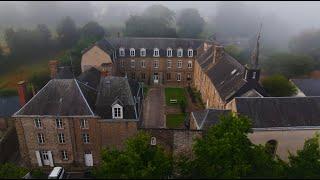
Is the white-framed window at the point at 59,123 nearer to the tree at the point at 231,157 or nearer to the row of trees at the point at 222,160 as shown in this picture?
the row of trees at the point at 222,160

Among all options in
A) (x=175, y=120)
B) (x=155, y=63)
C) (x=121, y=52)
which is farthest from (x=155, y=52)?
(x=175, y=120)

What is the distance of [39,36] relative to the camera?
97.2 ft

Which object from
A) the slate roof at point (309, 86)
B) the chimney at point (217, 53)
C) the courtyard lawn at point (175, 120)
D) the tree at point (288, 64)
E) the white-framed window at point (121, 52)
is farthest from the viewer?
the white-framed window at point (121, 52)

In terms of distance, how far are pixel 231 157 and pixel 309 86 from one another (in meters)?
31.8

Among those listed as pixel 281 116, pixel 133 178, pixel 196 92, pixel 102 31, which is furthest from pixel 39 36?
pixel 102 31

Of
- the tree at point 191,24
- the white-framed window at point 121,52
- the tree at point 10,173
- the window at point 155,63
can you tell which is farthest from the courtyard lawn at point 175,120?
the tree at point 191,24

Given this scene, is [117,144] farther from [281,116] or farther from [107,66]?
[107,66]

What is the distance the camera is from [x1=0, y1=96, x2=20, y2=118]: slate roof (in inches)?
1530

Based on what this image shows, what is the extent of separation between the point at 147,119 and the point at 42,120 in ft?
58.8

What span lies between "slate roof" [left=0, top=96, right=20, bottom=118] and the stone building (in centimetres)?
741

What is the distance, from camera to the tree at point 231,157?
22.6 m

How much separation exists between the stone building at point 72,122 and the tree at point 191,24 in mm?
58554

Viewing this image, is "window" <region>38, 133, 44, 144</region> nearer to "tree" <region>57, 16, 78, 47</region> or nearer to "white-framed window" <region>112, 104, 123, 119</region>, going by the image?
"white-framed window" <region>112, 104, 123, 119</region>

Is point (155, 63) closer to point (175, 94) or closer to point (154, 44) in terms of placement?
point (154, 44)
